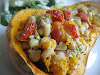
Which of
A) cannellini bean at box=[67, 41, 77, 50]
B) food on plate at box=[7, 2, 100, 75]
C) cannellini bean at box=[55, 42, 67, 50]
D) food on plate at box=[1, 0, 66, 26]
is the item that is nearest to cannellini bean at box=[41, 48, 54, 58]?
food on plate at box=[7, 2, 100, 75]

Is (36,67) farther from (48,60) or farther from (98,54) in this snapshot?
(98,54)

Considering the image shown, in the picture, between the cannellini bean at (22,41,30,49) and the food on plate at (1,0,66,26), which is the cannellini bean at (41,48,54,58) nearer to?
the cannellini bean at (22,41,30,49)

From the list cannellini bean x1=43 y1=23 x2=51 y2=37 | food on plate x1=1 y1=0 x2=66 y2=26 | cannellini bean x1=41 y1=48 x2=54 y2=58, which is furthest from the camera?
food on plate x1=1 y1=0 x2=66 y2=26

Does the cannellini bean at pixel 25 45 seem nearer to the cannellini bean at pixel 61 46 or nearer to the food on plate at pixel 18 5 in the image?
the cannellini bean at pixel 61 46

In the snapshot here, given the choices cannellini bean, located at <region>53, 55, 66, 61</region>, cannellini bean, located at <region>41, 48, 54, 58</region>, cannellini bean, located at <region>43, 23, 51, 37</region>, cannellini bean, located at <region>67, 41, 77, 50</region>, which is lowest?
cannellini bean, located at <region>53, 55, 66, 61</region>

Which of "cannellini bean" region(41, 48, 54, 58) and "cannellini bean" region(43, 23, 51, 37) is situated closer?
"cannellini bean" region(41, 48, 54, 58)

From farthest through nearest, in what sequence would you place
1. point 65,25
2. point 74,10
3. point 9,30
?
point 74,10
point 65,25
point 9,30

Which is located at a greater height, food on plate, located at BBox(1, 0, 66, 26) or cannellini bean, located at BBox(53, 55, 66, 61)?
food on plate, located at BBox(1, 0, 66, 26)

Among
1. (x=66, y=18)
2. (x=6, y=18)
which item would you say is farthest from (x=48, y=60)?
(x=6, y=18)

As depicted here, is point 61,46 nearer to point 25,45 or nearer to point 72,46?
point 72,46

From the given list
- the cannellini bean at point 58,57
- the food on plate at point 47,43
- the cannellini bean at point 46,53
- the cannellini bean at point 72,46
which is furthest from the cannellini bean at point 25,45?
the cannellini bean at point 72,46

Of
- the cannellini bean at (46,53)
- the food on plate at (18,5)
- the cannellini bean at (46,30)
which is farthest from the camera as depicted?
the food on plate at (18,5)
